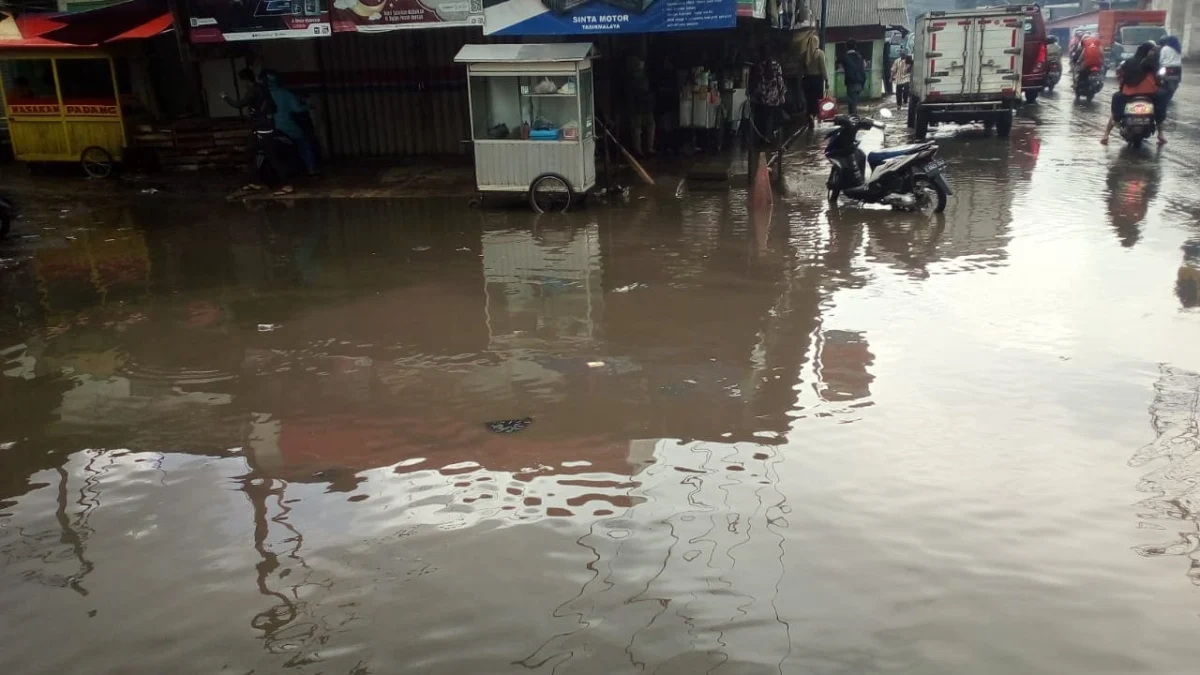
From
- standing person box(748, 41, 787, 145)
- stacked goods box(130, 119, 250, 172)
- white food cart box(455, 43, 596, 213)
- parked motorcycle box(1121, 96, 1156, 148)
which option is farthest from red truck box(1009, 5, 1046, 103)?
stacked goods box(130, 119, 250, 172)

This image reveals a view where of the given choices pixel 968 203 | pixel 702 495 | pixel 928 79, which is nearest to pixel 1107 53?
pixel 928 79

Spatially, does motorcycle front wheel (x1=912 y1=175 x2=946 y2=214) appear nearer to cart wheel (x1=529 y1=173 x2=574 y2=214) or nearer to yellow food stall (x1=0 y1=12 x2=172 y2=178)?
cart wheel (x1=529 y1=173 x2=574 y2=214)

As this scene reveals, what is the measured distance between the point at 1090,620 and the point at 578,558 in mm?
2136

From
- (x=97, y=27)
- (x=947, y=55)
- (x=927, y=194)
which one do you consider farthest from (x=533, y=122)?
(x=947, y=55)

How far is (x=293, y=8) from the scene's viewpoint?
13.4 meters

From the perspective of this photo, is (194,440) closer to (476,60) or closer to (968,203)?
(476,60)

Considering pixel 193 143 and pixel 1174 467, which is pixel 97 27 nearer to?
pixel 193 143

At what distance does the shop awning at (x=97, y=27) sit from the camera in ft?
50.0

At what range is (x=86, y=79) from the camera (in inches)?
661

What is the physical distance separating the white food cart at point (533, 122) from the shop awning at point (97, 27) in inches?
254

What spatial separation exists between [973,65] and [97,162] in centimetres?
Answer: 1627

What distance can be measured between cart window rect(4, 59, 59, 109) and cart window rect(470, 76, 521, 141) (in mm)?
8997

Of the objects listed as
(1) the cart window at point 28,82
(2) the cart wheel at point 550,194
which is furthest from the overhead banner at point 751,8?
(1) the cart window at point 28,82

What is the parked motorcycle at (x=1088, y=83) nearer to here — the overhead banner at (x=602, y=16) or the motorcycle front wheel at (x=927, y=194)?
the motorcycle front wheel at (x=927, y=194)
